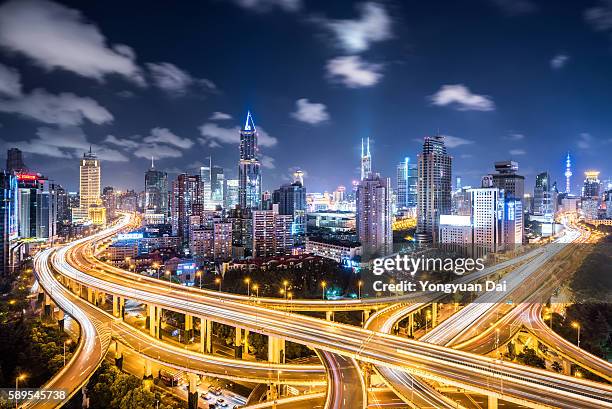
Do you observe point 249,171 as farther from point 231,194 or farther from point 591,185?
point 591,185

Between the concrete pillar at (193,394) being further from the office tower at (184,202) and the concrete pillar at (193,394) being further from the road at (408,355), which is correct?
the office tower at (184,202)

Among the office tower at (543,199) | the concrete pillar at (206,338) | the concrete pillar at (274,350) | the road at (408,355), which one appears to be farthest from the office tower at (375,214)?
the office tower at (543,199)

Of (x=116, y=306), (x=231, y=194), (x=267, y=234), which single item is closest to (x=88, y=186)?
(x=231, y=194)

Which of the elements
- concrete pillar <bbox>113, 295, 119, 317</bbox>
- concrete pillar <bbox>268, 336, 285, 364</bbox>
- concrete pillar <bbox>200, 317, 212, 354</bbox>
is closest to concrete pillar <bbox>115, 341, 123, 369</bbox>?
concrete pillar <bbox>200, 317, 212, 354</bbox>

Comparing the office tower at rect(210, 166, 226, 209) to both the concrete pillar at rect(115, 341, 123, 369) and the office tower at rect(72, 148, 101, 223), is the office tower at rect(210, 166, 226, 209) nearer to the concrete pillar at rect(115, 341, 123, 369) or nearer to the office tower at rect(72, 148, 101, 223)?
Answer: the office tower at rect(72, 148, 101, 223)

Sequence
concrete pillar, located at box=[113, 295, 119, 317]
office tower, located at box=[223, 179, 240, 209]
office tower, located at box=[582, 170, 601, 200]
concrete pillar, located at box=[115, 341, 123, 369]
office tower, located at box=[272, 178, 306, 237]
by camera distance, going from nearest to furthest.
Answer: concrete pillar, located at box=[115, 341, 123, 369]
concrete pillar, located at box=[113, 295, 119, 317]
office tower, located at box=[272, 178, 306, 237]
office tower, located at box=[582, 170, 601, 200]
office tower, located at box=[223, 179, 240, 209]

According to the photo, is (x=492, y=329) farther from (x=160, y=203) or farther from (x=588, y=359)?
(x=160, y=203)

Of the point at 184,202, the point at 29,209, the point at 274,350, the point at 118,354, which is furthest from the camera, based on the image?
the point at 184,202
